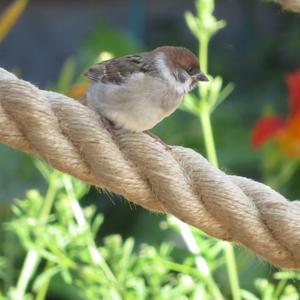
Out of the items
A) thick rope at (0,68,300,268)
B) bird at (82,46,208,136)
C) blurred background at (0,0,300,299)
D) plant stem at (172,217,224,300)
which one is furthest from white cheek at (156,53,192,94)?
blurred background at (0,0,300,299)

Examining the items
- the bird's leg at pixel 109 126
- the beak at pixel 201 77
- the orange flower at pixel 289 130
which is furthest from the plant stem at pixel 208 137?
the orange flower at pixel 289 130

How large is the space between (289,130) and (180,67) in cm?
75

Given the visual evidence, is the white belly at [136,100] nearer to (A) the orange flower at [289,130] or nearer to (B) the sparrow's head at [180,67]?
(B) the sparrow's head at [180,67]

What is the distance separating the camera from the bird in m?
1.86

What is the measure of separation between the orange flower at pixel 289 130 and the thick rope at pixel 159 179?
4.29ft

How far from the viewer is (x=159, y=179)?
4.72 ft

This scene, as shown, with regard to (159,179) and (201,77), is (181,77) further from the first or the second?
(159,179)

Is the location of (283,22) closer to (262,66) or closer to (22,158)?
(262,66)

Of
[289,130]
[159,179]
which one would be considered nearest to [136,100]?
[159,179]

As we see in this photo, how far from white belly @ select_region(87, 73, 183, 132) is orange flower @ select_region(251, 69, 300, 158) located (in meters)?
0.78

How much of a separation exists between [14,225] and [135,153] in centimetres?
57

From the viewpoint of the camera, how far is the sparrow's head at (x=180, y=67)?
207cm

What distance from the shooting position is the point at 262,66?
5020 mm

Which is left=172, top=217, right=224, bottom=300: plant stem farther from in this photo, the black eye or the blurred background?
the blurred background
